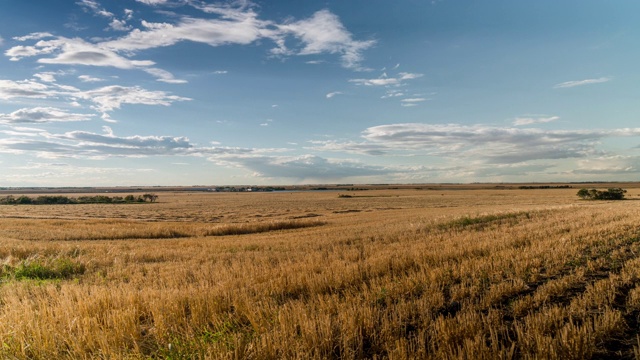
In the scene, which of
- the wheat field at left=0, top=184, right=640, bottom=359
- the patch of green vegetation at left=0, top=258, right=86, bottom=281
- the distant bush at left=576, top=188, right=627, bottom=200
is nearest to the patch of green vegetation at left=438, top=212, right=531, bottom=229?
the wheat field at left=0, top=184, right=640, bottom=359

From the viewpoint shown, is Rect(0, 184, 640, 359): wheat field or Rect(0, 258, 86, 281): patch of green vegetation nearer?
Rect(0, 184, 640, 359): wheat field

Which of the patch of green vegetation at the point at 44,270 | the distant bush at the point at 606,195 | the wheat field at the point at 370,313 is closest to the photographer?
the wheat field at the point at 370,313

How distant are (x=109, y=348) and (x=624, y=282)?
9036 millimetres

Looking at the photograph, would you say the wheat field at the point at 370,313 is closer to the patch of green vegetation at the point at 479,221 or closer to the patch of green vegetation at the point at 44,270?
the patch of green vegetation at the point at 44,270

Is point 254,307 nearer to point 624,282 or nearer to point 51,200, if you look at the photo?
point 624,282

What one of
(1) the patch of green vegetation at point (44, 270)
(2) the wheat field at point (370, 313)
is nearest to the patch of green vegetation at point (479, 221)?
(2) the wheat field at point (370, 313)

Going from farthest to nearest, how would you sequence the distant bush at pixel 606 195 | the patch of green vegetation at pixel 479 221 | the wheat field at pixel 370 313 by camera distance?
the distant bush at pixel 606 195 → the patch of green vegetation at pixel 479 221 → the wheat field at pixel 370 313

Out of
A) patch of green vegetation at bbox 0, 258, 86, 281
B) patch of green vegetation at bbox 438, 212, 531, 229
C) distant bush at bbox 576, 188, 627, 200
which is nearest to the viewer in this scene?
patch of green vegetation at bbox 0, 258, 86, 281

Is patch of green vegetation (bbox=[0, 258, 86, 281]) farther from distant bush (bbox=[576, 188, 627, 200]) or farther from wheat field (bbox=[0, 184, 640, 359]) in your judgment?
distant bush (bbox=[576, 188, 627, 200])

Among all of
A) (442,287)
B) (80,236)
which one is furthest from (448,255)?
(80,236)

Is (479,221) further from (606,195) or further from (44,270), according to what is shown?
(606,195)

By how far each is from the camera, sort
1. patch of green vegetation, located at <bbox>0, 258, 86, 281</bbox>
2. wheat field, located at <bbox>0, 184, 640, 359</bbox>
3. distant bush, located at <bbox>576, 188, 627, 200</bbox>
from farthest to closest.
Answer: distant bush, located at <bbox>576, 188, 627, 200</bbox>, patch of green vegetation, located at <bbox>0, 258, 86, 281</bbox>, wheat field, located at <bbox>0, 184, 640, 359</bbox>

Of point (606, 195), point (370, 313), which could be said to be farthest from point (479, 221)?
point (606, 195)

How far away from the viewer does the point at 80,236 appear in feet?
101
